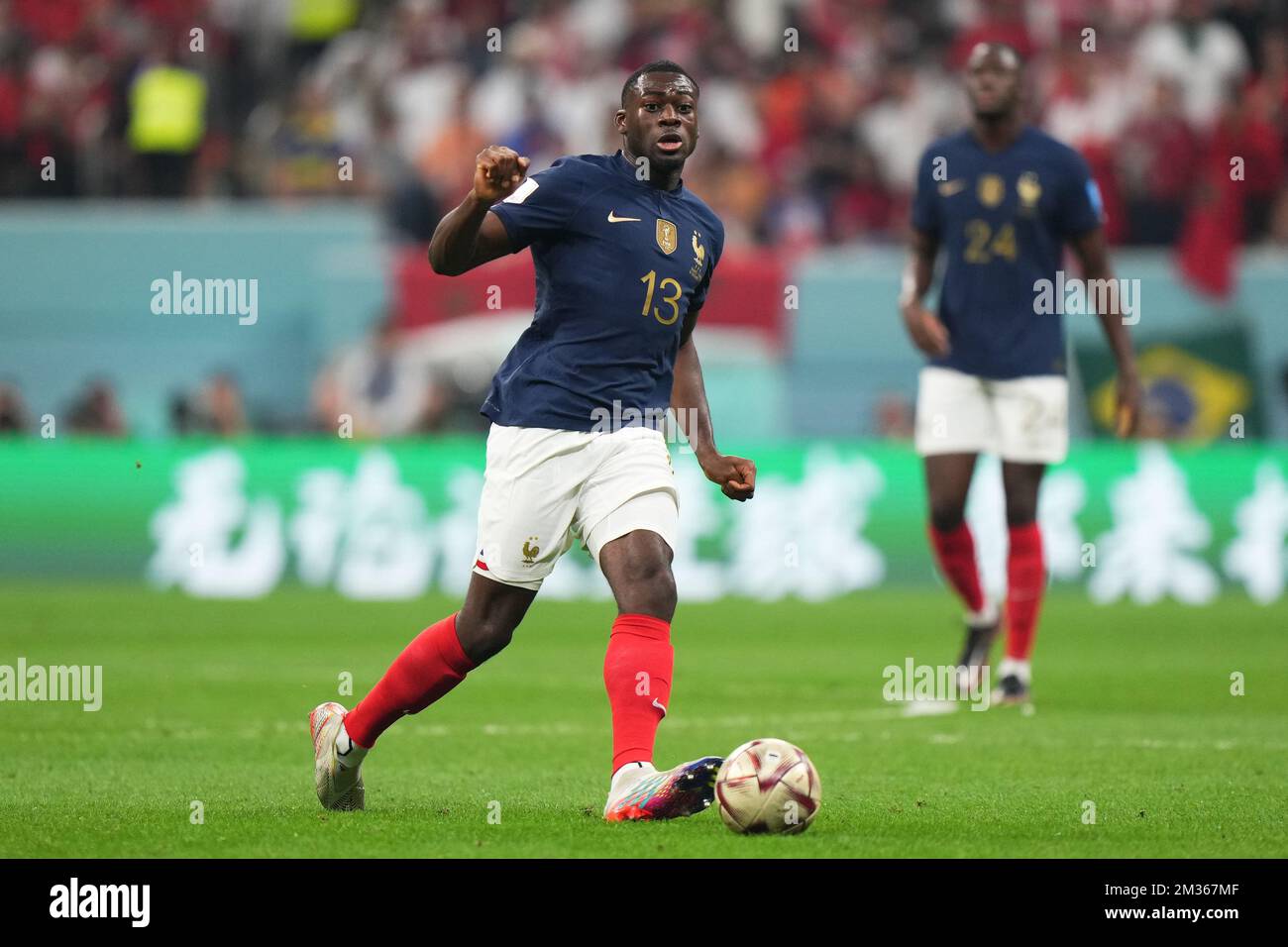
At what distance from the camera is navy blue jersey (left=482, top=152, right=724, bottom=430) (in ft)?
20.9

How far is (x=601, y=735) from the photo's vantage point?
884 cm

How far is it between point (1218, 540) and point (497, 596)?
10.7 meters

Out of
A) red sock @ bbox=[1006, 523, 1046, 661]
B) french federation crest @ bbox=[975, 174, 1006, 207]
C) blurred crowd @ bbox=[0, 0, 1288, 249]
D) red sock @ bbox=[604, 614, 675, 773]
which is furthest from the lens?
blurred crowd @ bbox=[0, 0, 1288, 249]

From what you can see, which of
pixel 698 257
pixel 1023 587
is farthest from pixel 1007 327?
pixel 698 257

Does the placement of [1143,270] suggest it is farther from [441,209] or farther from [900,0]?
[441,209]

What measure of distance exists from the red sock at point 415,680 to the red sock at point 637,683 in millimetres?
481

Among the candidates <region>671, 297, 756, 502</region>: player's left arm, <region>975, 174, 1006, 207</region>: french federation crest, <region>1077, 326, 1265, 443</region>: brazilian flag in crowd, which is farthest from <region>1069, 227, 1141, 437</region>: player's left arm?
<region>1077, 326, 1265, 443</region>: brazilian flag in crowd

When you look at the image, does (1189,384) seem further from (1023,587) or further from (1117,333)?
(1023,587)

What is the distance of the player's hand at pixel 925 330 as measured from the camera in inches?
387

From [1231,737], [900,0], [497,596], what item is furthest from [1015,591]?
[900,0]

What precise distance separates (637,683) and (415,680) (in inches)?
28.3

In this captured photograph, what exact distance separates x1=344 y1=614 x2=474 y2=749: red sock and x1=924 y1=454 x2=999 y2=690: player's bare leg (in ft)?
13.4

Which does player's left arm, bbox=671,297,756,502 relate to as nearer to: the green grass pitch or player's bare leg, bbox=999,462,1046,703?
the green grass pitch
